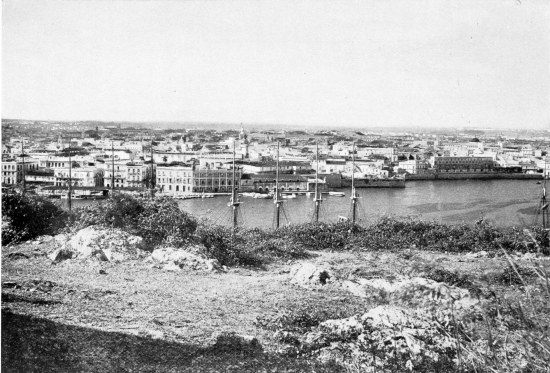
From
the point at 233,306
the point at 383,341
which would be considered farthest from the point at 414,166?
the point at 383,341

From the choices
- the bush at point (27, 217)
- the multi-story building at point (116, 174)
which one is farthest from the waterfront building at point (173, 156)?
the bush at point (27, 217)

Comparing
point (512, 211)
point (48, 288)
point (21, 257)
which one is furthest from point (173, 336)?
point (512, 211)

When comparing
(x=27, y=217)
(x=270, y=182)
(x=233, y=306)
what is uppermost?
(x=270, y=182)

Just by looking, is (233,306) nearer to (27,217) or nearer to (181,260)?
(181,260)

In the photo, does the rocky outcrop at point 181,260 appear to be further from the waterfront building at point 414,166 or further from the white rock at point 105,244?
the waterfront building at point 414,166

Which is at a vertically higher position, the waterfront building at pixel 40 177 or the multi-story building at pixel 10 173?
the multi-story building at pixel 10 173
